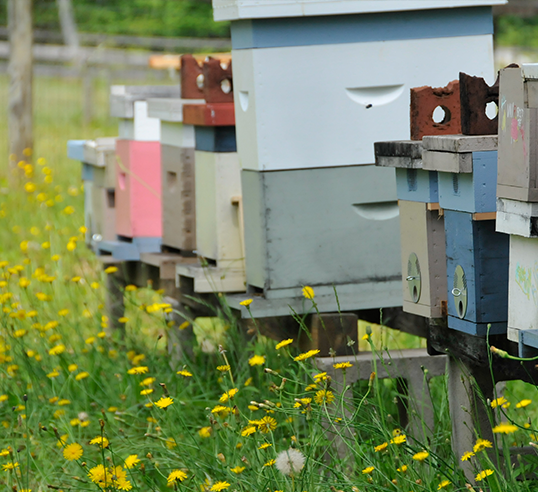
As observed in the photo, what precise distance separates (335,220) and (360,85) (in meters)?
0.43

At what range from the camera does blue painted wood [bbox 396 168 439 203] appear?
2119mm

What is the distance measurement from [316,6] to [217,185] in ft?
2.26

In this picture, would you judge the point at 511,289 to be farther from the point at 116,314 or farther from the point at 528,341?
the point at 116,314

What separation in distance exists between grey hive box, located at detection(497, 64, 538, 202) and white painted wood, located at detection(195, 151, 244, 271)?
4.24 ft

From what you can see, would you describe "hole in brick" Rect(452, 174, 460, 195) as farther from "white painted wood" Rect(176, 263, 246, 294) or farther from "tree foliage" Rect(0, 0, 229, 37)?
"tree foliage" Rect(0, 0, 229, 37)

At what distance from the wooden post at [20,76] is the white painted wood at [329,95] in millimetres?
5596

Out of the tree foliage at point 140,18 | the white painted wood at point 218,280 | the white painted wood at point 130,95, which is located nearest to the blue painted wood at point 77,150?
the white painted wood at point 130,95

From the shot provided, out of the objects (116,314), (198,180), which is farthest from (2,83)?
(198,180)

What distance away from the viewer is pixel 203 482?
221 cm

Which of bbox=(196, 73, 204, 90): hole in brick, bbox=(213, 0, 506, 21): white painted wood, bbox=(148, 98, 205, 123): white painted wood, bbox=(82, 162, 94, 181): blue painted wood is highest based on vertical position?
bbox=(213, 0, 506, 21): white painted wood

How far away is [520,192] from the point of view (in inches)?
68.5

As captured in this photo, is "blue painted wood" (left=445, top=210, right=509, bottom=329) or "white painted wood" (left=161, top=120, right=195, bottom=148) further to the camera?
"white painted wood" (left=161, top=120, right=195, bottom=148)

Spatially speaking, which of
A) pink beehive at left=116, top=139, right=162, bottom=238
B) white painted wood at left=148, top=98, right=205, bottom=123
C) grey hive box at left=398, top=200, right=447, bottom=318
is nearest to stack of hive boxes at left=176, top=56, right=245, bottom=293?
white painted wood at left=148, top=98, right=205, bottom=123

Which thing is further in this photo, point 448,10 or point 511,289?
point 448,10
